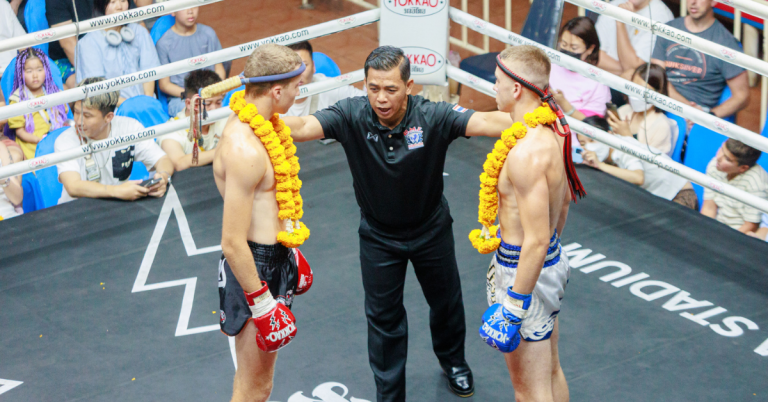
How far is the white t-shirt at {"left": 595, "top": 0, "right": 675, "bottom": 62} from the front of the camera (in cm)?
550

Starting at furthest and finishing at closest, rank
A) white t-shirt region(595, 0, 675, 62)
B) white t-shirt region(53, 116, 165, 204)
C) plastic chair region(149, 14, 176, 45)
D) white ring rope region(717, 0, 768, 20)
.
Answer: plastic chair region(149, 14, 176, 45) < white t-shirt region(595, 0, 675, 62) < white t-shirt region(53, 116, 165, 204) < white ring rope region(717, 0, 768, 20)

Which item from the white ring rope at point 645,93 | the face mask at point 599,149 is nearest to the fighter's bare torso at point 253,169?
the white ring rope at point 645,93

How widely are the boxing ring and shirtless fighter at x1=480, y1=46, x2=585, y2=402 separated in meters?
0.60

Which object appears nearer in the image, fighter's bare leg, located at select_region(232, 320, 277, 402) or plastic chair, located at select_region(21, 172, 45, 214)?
fighter's bare leg, located at select_region(232, 320, 277, 402)

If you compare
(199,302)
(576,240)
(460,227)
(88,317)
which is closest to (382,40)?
(460,227)

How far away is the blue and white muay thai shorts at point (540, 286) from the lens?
9.21 feet

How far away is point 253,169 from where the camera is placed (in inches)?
105

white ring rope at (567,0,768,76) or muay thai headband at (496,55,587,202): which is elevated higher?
muay thai headband at (496,55,587,202)

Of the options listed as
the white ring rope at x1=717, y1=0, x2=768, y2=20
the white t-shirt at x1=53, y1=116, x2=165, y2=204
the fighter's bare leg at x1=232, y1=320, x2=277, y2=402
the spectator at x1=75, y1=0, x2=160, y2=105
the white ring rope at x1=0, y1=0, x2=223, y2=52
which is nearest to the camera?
the fighter's bare leg at x1=232, y1=320, x2=277, y2=402

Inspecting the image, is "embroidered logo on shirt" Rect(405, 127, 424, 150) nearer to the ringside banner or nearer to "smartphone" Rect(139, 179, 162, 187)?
the ringside banner

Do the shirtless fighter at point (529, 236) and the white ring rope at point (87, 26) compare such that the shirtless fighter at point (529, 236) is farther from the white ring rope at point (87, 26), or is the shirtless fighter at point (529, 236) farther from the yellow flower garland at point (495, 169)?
the white ring rope at point (87, 26)

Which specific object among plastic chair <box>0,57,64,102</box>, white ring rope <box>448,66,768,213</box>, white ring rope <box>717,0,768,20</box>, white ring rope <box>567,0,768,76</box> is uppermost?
white ring rope <box>717,0,768,20</box>

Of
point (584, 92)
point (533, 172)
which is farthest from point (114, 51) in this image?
point (533, 172)

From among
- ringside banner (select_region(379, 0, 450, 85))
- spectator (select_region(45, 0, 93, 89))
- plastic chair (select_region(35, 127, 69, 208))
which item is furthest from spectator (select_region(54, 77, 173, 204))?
ringside banner (select_region(379, 0, 450, 85))
